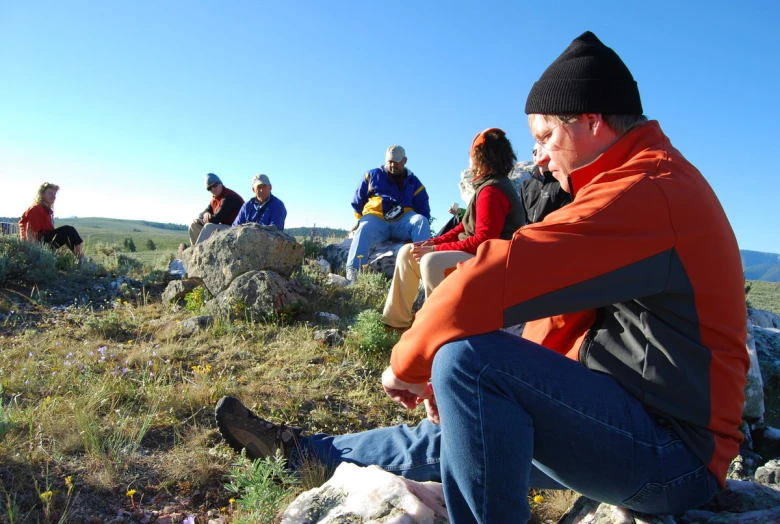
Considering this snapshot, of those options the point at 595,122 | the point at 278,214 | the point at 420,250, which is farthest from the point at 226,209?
the point at 595,122

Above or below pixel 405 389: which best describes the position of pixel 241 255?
above

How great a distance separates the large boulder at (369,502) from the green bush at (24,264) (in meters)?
6.12

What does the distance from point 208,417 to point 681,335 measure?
8.36 ft

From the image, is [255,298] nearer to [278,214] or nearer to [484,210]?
[484,210]

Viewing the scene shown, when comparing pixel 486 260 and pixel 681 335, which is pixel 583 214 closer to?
pixel 486 260

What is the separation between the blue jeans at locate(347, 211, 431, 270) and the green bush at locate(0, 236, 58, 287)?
3878 mm

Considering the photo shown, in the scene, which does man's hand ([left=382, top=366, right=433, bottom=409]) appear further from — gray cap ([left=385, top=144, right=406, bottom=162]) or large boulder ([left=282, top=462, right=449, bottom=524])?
gray cap ([left=385, top=144, right=406, bottom=162])

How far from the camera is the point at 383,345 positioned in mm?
4082

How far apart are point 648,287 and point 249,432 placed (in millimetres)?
1842

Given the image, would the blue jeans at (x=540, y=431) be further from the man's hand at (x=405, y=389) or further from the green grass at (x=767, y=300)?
the green grass at (x=767, y=300)

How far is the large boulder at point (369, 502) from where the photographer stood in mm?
1739

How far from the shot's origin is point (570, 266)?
4.39 ft

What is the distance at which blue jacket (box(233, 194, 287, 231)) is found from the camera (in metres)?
7.66

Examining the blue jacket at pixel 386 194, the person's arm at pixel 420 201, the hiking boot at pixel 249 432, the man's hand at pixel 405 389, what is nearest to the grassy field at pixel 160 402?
the hiking boot at pixel 249 432
